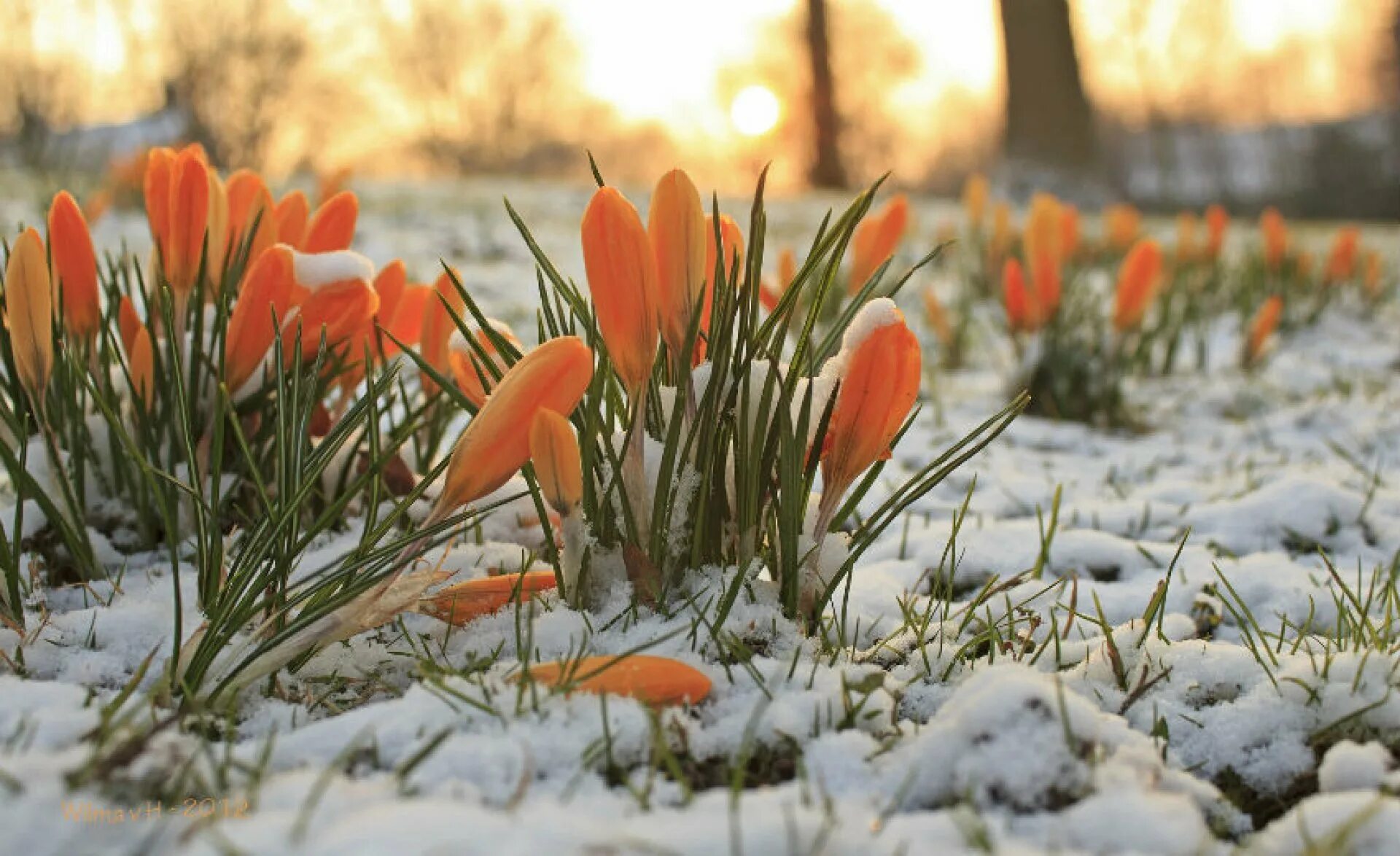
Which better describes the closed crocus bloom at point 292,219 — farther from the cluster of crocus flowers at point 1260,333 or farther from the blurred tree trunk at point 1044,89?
the blurred tree trunk at point 1044,89

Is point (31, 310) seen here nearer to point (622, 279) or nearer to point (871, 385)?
point (622, 279)

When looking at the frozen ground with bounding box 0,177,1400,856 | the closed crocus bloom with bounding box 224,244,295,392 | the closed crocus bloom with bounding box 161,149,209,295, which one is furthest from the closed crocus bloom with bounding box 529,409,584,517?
the closed crocus bloom with bounding box 161,149,209,295

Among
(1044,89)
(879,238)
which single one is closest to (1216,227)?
(879,238)

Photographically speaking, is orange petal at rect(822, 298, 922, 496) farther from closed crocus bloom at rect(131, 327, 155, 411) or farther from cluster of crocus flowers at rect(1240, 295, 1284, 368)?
cluster of crocus flowers at rect(1240, 295, 1284, 368)

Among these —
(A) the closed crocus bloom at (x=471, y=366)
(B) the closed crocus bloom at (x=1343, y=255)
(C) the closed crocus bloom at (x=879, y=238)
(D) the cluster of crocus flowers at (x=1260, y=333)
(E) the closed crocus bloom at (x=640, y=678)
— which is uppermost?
(C) the closed crocus bloom at (x=879, y=238)

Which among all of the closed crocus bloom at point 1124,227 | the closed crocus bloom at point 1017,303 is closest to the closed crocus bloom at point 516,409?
the closed crocus bloom at point 1017,303

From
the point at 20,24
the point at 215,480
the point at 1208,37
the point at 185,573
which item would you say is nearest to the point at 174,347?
the point at 215,480
